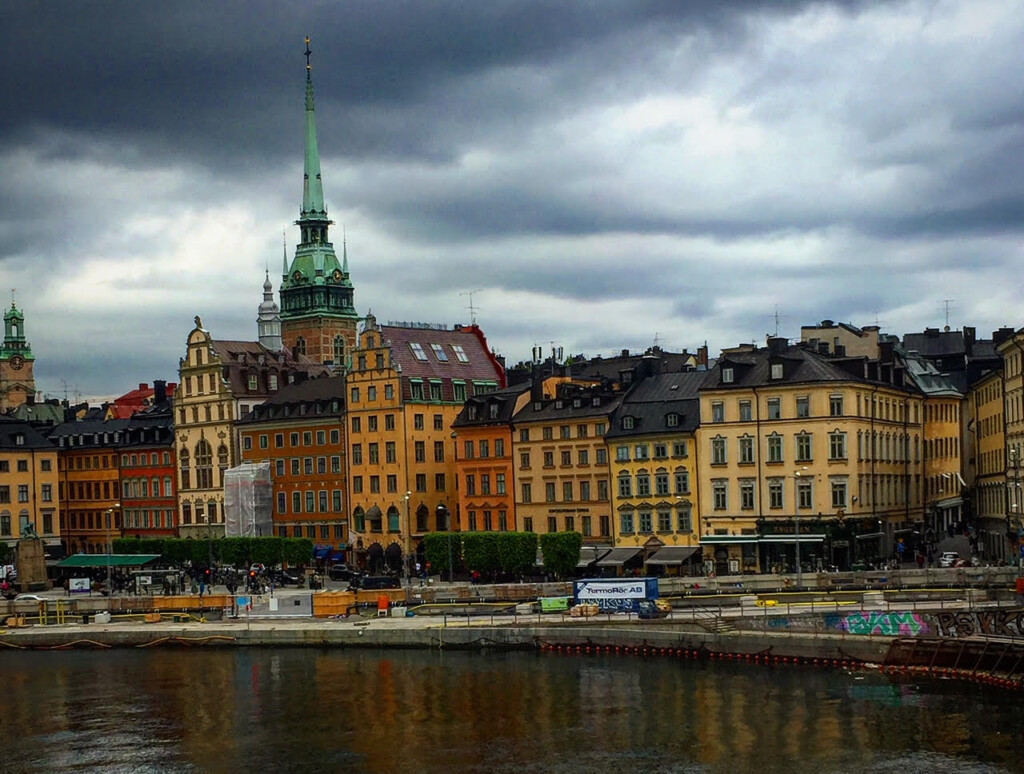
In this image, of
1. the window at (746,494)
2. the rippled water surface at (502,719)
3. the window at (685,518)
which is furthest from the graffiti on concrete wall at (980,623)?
the window at (685,518)

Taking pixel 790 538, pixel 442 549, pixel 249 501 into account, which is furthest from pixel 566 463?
pixel 249 501

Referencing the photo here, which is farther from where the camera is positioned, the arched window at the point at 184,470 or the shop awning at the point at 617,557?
the arched window at the point at 184,470

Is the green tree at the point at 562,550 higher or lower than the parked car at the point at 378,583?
higher

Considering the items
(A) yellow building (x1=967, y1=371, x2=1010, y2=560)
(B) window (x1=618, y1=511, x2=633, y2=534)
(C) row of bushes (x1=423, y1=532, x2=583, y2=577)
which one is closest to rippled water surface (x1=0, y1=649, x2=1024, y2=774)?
(C) row of bushes (x1=423, y1=532, x2=583, y2=577)

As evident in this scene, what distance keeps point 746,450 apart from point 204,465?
A: 192 feet

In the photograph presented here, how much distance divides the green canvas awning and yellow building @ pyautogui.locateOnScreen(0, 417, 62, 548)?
16.6m

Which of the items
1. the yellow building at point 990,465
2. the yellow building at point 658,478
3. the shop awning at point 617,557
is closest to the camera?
the yellow building at point 990,465

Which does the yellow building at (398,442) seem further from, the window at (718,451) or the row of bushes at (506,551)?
the window at (718,451)

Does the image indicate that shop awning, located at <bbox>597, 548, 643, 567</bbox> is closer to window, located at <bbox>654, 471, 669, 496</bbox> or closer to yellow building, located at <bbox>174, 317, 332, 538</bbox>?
window, located at <bbox>654, 471, 669, 496</bbox>

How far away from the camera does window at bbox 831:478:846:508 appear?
99.4 m

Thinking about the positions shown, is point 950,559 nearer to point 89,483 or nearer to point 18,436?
point 89,483

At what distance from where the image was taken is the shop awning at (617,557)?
105m

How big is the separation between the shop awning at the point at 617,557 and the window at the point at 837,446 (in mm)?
14951

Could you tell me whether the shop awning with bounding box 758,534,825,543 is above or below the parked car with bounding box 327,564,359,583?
above
